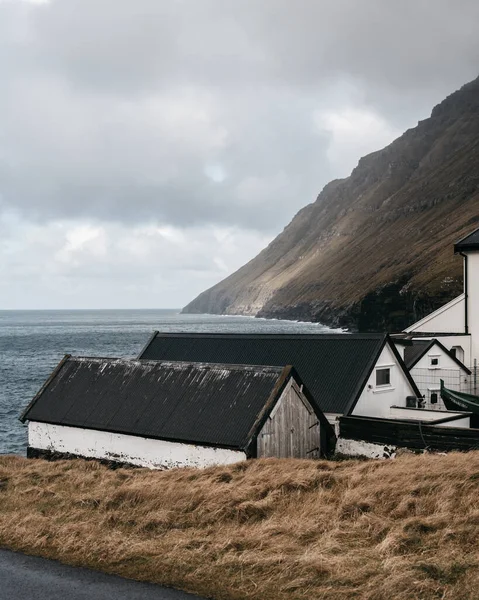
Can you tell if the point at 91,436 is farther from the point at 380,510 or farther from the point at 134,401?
the point at 380,510

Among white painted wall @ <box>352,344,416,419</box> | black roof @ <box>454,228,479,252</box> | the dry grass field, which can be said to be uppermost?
black roof @ <box>454,228,479,252</box>

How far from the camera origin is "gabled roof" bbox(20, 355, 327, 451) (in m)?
24.7

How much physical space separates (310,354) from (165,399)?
8958 millimetres

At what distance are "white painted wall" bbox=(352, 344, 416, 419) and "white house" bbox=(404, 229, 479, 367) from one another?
7506 mm

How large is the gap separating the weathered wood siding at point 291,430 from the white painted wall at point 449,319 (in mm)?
19404

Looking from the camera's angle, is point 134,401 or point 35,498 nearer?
point 35,498

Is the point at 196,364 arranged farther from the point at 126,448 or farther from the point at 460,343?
the point at 460,343

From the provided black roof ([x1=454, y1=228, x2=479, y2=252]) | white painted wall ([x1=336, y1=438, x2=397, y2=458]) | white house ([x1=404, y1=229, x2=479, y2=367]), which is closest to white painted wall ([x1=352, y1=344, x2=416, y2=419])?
white painted wall ([x1=336, y1=438, x2=397, y2=458])

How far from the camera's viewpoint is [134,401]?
28172 mm

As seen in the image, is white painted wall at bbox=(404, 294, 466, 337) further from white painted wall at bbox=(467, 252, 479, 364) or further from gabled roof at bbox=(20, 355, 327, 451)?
gabled roof at bbox=(20, 355, 327, 451)

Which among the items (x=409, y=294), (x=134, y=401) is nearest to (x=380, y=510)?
(x=134, y=401)

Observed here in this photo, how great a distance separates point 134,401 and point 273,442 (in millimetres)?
7279

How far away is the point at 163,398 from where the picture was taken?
27.7m

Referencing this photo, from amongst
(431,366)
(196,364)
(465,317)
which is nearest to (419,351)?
(431,366)
